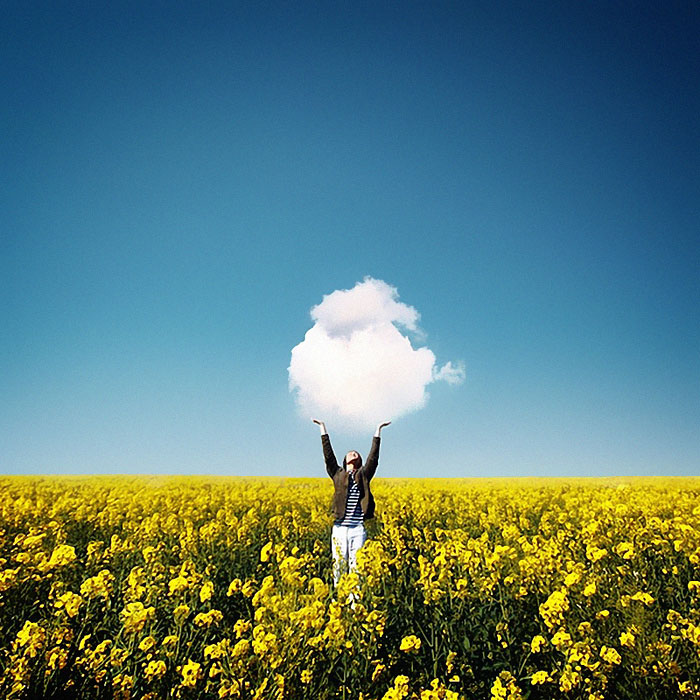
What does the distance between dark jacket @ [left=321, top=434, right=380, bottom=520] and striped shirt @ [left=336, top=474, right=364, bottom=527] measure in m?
0.04

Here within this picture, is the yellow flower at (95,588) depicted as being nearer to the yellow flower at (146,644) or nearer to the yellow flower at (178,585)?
the yellow flower at (178,585)

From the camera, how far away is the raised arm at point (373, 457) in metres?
6.99

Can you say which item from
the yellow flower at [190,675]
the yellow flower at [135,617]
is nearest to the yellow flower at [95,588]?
the yellow flower at [135,617]

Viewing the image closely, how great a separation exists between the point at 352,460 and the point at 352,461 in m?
0.01

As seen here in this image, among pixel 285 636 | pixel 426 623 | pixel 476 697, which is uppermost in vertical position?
pixel 285 636

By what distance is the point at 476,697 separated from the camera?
12.6 feet

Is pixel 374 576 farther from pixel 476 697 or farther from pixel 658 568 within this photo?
pixel 658 568

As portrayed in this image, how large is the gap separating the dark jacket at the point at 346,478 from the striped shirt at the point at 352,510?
0.14ft

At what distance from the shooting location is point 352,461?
22.5ft

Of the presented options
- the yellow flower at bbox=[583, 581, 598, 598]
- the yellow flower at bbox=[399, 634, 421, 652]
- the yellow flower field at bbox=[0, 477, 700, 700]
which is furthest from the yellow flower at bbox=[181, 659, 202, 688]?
the yellow flower at bbox=[583, 581, 598, 598]

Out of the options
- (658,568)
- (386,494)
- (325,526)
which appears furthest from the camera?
(386,494)

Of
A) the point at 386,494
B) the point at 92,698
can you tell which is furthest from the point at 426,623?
the point at 386,494

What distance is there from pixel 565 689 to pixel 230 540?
18.2ft

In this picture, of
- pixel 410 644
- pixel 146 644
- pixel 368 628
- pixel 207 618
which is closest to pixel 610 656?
pixel 410 644
